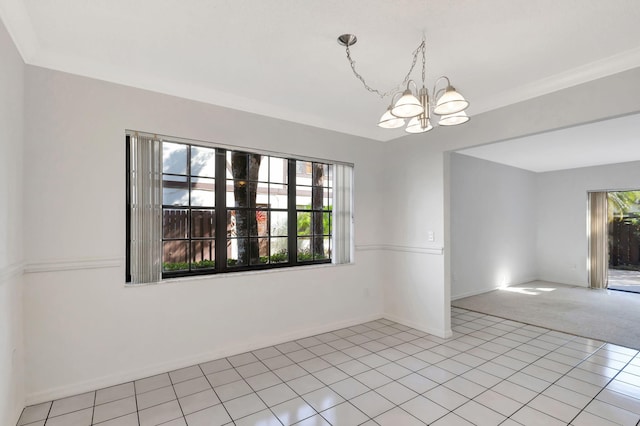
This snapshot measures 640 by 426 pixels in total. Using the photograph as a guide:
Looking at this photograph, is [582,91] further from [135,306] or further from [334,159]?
[135,306]

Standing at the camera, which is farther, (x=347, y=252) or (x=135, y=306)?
(x=347, y=252)

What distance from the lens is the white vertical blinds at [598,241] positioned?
6.82 m

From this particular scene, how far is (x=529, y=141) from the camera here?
194 inches

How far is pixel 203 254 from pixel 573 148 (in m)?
6.08

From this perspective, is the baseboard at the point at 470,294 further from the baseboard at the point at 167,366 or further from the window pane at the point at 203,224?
the window pane at the point at 203,224

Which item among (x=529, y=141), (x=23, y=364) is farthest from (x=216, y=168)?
(x=529, y=141)

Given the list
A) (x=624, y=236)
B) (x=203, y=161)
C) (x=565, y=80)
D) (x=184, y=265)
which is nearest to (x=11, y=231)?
(x=184, y=265)

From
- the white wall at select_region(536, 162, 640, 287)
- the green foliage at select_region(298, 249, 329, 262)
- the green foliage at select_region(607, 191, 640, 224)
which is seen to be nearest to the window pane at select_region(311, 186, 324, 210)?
the green foliage at select_region(298, 249, 329, 262)

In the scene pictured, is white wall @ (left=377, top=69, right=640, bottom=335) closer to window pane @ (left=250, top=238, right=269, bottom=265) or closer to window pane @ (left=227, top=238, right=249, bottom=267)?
window pane @ (left=250, top=238, right=269, bottom=265)

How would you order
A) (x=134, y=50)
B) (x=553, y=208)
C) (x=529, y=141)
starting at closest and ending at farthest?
(x=134, y=50)
(x=529, y=141)
(x=553, y=208)

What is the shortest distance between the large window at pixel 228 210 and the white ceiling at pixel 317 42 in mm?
694

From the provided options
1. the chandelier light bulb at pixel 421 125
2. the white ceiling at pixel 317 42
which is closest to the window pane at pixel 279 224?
the white ceiling at pixel 317 42

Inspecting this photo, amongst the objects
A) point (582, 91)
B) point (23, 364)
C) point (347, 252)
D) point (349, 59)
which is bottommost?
point (23, 364)

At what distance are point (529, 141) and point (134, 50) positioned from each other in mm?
5336
